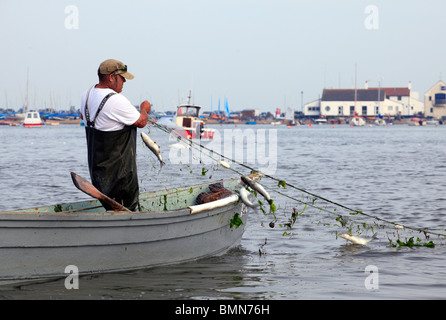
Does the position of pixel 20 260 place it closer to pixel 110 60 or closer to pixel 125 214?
pixel 125 214

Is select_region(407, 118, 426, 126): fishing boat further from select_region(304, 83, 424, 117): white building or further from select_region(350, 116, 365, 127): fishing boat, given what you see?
select_region(350, 116, 365, 127): fishing boat

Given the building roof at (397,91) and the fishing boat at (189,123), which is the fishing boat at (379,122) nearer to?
the building roof at (397,91)

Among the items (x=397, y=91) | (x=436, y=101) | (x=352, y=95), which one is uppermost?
(x=397, y=91)

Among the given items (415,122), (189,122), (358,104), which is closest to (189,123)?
(189,122)

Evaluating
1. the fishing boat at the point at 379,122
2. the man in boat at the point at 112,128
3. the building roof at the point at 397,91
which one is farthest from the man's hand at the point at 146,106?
the building roof at the point at 397,91

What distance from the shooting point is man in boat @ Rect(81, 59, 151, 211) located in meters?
7.68

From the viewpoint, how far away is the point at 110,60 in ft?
25.8

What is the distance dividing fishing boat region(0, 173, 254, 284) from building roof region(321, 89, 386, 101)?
149745 mm

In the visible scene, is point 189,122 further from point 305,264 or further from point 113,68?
point 113,68

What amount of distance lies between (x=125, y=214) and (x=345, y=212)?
9009 millimetres

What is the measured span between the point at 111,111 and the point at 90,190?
961 mm

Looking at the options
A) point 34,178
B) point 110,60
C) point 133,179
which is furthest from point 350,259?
point 34,178

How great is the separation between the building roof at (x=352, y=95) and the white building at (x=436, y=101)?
1266 cm

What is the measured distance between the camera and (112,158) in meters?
7.91
